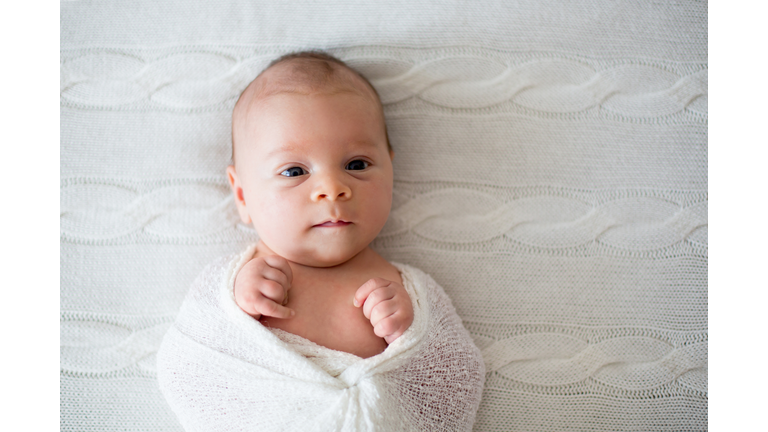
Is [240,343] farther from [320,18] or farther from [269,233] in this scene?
[320,18]

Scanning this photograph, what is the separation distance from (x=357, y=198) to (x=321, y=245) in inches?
5.6

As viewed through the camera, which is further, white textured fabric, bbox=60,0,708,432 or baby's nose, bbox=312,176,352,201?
white textured fabric, bbox=60,0,708,432

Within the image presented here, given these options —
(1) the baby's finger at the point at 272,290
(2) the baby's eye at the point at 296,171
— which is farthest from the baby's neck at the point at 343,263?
(2) the baby's eye at the point at 296,171

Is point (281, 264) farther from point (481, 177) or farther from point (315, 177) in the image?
point (481, 177)

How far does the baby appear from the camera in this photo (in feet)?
3.45

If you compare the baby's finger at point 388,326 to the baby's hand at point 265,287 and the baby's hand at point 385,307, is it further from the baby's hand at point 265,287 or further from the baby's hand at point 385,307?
the baby's hand at point 265,287

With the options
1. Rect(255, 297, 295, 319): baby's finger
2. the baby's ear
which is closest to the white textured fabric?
the baby's ear

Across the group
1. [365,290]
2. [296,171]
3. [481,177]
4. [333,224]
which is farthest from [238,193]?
[481,177]

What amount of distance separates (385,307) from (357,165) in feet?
1.19

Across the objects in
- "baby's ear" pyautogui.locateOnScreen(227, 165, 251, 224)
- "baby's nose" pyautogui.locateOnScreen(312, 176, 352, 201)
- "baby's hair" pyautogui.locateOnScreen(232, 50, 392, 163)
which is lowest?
"baby's ear" pyautogui.locateOnScreen(227, 165, 251, 224)

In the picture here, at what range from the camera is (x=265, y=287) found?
1.03 metres

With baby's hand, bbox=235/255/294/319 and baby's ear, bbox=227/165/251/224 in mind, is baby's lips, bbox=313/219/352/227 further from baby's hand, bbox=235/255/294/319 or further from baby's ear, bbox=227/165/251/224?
baby's ear, bbox=227/165/251/224

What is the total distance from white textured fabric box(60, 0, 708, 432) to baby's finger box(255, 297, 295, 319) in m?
0.35

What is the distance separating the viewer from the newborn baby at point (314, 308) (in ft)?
3.19
